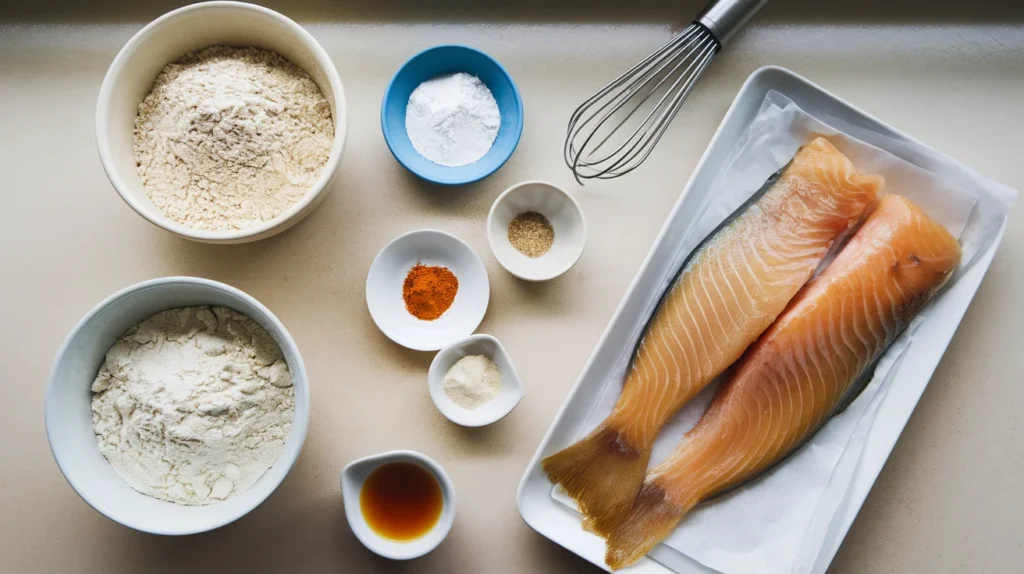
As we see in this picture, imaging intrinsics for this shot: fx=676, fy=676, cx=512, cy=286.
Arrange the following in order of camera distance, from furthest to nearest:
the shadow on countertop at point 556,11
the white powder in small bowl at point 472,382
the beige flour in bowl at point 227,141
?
the shadow on countertop at point 556,11 → the white powder in small bowl at point 472,382 → the beige flour in bowl at point 227,141

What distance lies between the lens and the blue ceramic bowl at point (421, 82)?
1.40m

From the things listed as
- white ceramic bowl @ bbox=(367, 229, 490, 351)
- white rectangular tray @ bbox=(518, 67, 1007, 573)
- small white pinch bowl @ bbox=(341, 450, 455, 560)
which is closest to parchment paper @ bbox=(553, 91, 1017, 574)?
white rectangular tray @ bbox=(518, 67, 1007, 573)

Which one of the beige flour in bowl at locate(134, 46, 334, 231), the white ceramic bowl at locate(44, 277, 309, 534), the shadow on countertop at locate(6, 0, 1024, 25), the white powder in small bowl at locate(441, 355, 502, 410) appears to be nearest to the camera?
the white ceramic bowl at locate(44, 277, 309, 534)

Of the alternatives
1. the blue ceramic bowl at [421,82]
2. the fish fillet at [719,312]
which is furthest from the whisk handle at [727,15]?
the blue ceramic bowl at [421,82]

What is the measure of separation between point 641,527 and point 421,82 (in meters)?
1.03

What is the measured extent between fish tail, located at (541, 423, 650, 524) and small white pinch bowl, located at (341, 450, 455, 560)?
20cm

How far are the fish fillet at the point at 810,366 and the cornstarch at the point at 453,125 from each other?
2.37 feet

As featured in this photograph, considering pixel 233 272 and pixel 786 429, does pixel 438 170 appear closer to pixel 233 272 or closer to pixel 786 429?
pixel 233 272

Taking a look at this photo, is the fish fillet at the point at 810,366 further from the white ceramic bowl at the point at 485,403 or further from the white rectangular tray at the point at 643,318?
the white ceramic bowl at the point at 485,403

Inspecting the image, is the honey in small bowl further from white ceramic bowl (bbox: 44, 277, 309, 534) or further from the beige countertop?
white ceramic bowl (bbox: 44, 277, 309, 534)

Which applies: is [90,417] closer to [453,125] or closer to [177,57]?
[177,57]

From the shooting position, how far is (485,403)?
Result: 1.38 meters

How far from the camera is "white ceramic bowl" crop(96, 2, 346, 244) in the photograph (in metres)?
1.24

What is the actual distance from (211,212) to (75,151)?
1.42 feet
